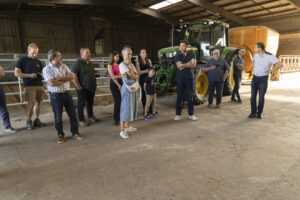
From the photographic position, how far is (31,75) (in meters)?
3.68

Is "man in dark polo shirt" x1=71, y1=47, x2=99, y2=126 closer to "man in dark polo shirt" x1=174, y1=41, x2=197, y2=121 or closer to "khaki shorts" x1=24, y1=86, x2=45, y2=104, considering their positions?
"khaki shorts" x1=24, y1=86, x2=45, y2=104

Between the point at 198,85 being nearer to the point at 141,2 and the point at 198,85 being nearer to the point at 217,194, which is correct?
the point at 217,194

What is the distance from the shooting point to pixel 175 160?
2.55 m

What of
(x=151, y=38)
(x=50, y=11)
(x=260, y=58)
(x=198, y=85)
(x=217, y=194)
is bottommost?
(x=217, y=194)

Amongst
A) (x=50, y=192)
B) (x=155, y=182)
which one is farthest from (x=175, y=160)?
(x=50, y=192)

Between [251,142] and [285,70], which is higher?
[285,70]

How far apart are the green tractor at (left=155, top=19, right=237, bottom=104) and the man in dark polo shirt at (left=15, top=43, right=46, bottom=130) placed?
327 cm

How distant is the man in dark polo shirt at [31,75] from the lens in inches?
144

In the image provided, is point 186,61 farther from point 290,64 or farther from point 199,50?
point 290,64

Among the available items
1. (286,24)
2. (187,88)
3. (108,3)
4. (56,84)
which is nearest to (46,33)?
(108,3)

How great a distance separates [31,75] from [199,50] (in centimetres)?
472

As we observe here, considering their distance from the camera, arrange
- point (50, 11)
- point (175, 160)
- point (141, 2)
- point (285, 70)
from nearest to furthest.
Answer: point (175, 160), point (285, 70), point (141, 2), point (50, 11)

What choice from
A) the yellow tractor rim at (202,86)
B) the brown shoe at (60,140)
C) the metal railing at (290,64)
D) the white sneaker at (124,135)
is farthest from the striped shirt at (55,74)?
the metal railing at (290,64)

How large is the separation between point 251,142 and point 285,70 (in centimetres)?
1224
